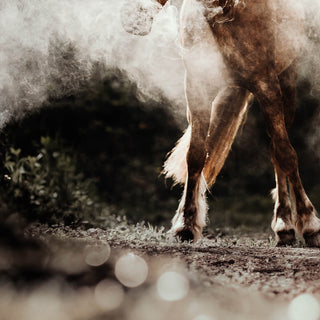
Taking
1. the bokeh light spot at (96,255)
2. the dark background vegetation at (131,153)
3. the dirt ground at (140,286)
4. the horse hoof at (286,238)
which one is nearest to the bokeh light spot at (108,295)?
the dirt ground at (140,286)

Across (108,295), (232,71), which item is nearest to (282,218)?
(232,71)

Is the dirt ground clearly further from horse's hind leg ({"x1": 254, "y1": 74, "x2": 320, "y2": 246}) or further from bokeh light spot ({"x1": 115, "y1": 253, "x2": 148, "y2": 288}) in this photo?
horse's hind leg ({"x1": 254, "y1": 74, "x2": 320, "y2": 246})

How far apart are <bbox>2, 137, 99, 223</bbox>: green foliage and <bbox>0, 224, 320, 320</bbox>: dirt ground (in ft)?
6.68

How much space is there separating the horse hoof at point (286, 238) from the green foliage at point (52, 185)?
1.89 m

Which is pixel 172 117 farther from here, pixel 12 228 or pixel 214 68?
pixel 12 228

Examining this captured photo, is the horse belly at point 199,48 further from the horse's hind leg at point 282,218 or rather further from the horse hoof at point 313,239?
the horse hoof at point 313,239

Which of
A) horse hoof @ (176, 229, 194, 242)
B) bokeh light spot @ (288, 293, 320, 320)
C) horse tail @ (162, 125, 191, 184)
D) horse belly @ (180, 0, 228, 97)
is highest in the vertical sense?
horse belly @ (180, 0, 228, 97)

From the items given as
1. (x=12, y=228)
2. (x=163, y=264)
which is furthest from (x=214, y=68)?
(x=12, y=228)

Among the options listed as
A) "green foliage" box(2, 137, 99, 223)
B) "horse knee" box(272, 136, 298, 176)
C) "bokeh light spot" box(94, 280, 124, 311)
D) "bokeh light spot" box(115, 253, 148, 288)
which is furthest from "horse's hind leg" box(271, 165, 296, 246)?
"bokeh light spot" box(94, 280, 124, 311)

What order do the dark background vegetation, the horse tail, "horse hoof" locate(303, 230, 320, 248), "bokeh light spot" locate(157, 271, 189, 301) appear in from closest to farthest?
1. "bokeh light spot" locate(157, 271, 189, 301)
2. "horse hoof" locate(303, 230, 320, 248)
3. the horse tail
4. the dark background vegetation

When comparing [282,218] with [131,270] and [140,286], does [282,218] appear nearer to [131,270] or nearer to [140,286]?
[131,270]

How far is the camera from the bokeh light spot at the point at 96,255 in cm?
157

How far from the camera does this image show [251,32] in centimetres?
262

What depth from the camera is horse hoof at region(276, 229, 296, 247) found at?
9.93ft
